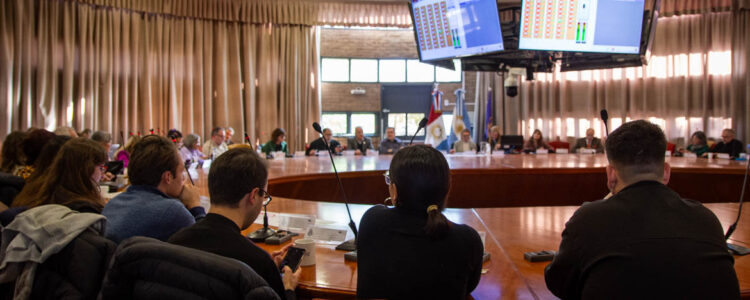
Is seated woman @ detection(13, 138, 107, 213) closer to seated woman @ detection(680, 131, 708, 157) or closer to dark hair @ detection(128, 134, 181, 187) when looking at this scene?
dark hair @ detection(128, 134, 181, 187)

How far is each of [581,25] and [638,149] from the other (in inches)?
127

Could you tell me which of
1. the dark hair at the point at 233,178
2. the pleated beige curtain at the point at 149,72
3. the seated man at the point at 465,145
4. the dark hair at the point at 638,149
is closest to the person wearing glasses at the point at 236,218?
the dark hair at the point at 233,178

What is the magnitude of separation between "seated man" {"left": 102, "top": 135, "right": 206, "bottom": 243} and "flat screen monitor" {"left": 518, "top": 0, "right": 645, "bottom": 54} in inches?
125

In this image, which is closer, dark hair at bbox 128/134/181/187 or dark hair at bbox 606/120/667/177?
dark hair at bbox 606/120/667/177

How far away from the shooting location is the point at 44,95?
19.8 feet

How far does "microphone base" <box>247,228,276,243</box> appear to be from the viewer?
68.4 inches

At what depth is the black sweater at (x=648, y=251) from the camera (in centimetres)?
100

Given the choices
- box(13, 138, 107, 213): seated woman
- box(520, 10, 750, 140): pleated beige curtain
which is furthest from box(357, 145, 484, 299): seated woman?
box(520, 10, 750, 140): pleated beige curtain

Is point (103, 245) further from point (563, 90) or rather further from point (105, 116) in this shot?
point (563, 90)

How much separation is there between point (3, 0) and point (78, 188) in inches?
216

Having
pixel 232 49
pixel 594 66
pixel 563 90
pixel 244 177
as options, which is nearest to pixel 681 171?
pixel 594 66

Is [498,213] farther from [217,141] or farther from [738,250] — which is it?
[217,141]

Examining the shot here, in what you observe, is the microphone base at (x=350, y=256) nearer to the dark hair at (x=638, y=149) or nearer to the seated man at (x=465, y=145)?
the dark hair at (x=638, y=149)

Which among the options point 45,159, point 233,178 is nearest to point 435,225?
point 233,178
